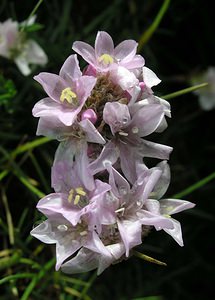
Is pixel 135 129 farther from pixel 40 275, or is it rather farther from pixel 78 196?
pixel 40 275

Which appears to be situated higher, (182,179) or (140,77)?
(140,77)

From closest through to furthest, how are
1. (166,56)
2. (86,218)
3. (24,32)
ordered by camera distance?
(86,218)
(24,32)
(166,56)

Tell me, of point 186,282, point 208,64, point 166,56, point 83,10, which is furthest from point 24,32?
point 186,282

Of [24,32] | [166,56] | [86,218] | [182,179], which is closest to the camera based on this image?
[86,218]

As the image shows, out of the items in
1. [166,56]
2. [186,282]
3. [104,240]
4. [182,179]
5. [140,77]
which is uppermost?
[140,77]

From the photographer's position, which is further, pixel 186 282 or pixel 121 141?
pixel 186 282

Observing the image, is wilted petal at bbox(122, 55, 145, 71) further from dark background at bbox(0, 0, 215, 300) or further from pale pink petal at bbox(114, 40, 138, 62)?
dark background at bbox(0, 0, 215, 300)

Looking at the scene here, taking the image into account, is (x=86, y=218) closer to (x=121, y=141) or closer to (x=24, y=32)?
(x=121, y=141)

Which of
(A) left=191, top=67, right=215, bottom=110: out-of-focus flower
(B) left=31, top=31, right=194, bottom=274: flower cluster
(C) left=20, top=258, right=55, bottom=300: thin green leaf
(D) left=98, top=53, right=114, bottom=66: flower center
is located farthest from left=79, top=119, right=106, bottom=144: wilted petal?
(A) left=191, top=67, right=215, bottom=110: out-of-focus flower
